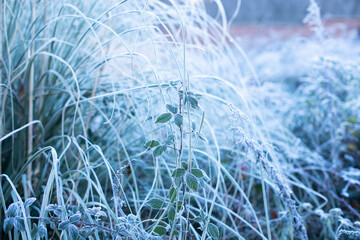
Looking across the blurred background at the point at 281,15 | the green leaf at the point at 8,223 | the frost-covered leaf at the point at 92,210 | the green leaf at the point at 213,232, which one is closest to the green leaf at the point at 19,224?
the green leaf at the point at 8,223

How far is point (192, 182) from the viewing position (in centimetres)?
62

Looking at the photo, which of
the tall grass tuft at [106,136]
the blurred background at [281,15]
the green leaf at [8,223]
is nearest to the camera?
the green leaf at [8,223]

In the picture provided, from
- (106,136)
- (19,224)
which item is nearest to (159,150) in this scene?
(19,224)

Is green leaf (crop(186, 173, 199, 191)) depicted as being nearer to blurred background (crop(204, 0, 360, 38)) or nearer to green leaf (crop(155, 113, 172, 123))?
green leaf (crop(155, 113, 172, 123))

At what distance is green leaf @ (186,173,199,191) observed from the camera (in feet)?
2.01

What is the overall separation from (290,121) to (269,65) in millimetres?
927

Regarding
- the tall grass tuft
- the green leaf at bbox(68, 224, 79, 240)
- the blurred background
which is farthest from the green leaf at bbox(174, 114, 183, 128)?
the blurred background

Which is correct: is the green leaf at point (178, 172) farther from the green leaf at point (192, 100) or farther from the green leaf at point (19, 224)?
the green leaf at point (19, 224)

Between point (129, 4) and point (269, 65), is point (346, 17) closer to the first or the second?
point (269, 65)

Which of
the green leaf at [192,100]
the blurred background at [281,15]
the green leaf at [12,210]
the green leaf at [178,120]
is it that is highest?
the blurred background at [281,15]

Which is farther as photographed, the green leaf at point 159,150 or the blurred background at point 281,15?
the blurred background at point 281,15

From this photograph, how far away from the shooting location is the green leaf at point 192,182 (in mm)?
612

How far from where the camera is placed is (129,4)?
1.17 m

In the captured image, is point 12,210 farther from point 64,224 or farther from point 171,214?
point 171,214
